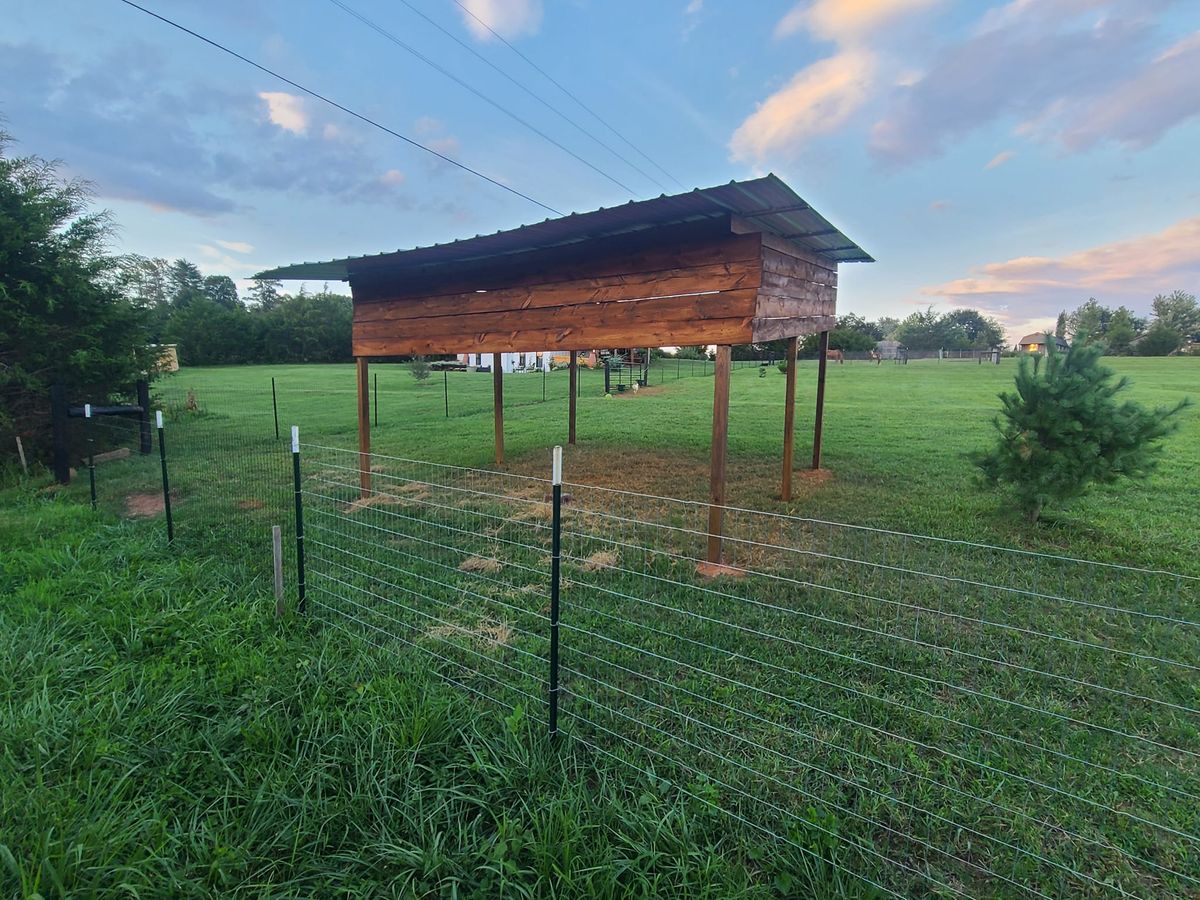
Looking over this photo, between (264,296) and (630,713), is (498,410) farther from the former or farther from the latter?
(264,296)

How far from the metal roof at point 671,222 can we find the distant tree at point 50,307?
182 inches

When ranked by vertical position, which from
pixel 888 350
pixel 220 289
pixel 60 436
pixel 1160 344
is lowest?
pixel 60 436

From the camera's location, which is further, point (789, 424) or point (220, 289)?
point (220, 289)

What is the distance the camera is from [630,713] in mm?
2734

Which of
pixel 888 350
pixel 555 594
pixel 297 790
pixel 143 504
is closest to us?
pixel 297 790

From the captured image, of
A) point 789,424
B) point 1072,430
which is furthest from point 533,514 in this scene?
point 1072,430

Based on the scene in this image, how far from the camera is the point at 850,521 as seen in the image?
224 inches

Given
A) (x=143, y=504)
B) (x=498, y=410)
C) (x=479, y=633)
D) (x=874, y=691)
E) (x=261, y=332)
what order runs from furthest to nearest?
(x=261, y=332) → (x=498, y=410) → (x=143, y=504) → (x=479, y=633) → (x=874, y=691)

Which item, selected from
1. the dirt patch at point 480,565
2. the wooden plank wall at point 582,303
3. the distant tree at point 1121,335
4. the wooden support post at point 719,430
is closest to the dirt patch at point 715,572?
the wooden support post at point 719,430

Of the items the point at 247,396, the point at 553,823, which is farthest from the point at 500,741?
the point at 247,396

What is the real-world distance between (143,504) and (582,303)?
5.73 metres

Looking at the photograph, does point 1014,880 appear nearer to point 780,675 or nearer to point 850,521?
point 780,675

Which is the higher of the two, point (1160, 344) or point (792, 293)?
point (1160, 344)

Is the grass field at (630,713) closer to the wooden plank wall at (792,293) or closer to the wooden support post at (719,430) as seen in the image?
the wooden support post at (719,430)
